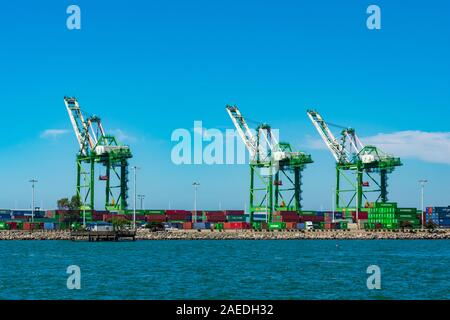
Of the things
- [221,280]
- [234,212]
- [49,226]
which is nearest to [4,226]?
[49,226]

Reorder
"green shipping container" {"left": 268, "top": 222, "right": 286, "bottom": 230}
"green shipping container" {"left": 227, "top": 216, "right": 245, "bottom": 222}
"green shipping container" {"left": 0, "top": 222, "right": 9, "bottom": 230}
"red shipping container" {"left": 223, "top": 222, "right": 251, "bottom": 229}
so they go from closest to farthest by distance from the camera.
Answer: "green shipping container" {"left": 0, "top": 222, "right": 9, "bottom": 230} → "green shipping container" {"left": 268, "top": 222, "right": 286, "bottom": 230} → "red shipping container" {"left": 223, "top": 222, "right": 251, "bottom": 229} → "green shipping container" {"left": 227, "top": 216, "right": 245, "bottom": 222}

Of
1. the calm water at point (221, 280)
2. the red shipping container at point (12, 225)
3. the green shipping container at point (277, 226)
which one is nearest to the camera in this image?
the calm water at point (221, 280)

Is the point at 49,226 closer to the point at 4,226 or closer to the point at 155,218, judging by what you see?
the point at 4,226

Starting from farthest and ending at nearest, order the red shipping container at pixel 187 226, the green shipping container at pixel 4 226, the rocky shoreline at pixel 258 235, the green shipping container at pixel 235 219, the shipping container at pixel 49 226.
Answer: the green shipping container at pixel 235 219 → the red shipping container at pixel 187 226 → the shipping container at pixel 49 226 → the green shipping container at pixel 4 226 → the rocky shoreline at pixel 258 235

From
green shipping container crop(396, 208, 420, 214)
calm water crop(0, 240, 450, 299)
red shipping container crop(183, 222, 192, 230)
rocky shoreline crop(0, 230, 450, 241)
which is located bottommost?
rocky shoreline crop(0, 230, 450, 241)

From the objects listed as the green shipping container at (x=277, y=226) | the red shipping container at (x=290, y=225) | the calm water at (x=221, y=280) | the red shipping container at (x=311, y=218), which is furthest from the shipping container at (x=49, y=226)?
the calm water at (x=221, y=280)

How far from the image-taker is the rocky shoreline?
421 feet

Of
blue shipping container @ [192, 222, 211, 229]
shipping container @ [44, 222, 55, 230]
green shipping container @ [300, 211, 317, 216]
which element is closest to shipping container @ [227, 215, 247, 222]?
blue shipping container @ [192, 222, 211, 229]

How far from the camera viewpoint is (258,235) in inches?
5418

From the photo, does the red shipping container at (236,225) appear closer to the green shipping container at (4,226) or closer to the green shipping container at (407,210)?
the green shipping container at (407,210)

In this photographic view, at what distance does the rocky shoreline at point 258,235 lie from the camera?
128250 mm

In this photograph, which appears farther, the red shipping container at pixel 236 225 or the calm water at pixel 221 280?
the red shipping container at pixel 236 225

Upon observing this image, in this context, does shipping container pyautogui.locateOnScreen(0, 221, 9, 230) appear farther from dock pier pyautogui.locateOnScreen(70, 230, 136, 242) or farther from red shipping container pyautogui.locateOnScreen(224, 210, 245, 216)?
red shipping container pyautogui.locateOnScreen(224, 210, 245, 216)
